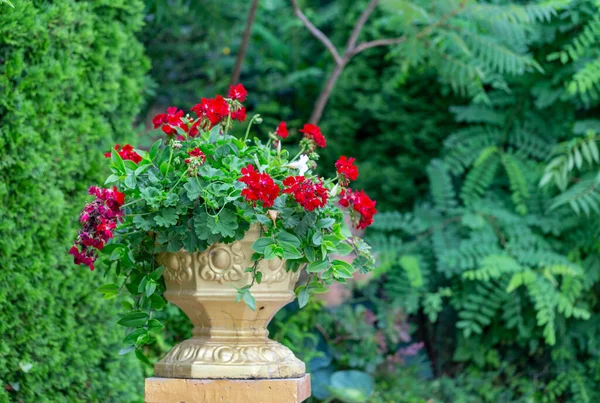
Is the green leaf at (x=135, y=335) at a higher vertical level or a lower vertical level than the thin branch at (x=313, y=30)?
lower

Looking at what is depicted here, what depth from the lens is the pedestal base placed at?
6.38 feet

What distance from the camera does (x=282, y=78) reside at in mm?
5812

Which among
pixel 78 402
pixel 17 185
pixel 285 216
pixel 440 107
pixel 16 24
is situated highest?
pixel 440 107

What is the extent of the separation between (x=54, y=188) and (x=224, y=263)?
3.53ft

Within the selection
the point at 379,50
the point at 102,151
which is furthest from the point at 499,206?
the point at 102,151

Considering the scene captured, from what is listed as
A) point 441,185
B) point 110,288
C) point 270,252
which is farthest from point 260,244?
point 441,185

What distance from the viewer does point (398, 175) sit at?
5.38 m

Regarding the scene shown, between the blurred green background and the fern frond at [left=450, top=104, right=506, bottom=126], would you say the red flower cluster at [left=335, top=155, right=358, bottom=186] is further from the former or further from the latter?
the fern frond at [left=450, top=104, right=506, bottom=126]

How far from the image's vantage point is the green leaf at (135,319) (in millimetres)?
2025

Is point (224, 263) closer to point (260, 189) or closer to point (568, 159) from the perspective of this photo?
point (260, 189)

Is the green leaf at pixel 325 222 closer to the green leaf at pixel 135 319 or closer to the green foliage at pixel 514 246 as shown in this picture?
the green leaf at pixel 135 319

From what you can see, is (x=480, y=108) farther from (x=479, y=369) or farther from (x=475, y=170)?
(x=479, y=369)

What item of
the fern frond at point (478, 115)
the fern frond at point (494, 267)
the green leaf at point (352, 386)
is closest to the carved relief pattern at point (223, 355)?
the green leaf at point (352, 386)

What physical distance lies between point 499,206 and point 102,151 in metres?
2.74
